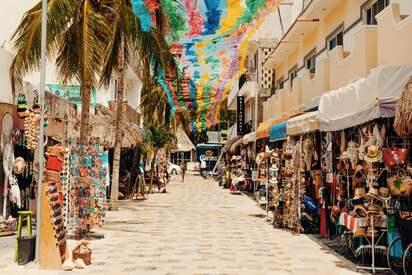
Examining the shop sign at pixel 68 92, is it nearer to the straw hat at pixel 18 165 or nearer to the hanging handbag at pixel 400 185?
the straw hat at pixel 18 165

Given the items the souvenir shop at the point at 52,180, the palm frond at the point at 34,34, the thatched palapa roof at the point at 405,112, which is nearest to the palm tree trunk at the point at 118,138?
the souvenir shop at the point at 52,180

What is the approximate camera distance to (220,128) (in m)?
78.6

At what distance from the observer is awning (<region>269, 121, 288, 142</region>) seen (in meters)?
18.3

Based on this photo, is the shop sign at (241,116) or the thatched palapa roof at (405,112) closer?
the thatched palapa roof at (405,112)

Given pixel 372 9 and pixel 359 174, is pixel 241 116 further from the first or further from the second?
pixel 359 174

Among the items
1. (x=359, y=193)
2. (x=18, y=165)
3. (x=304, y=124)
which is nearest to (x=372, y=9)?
(x=304, y=124)

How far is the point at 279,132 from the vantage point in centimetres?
1900

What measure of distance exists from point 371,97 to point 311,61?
1216cm

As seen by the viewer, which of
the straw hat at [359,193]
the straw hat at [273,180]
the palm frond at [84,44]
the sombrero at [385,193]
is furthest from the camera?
the straw hat at [273,180]

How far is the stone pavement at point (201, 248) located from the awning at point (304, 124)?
2.63 meters

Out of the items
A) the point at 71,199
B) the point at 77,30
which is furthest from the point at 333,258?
the point at 77,30

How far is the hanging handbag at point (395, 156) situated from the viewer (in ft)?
30.8

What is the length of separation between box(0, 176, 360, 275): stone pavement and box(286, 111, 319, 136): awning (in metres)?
2.63

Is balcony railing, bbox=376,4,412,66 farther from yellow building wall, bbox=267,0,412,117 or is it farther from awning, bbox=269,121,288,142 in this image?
awning, bbox=269,121,288,142
